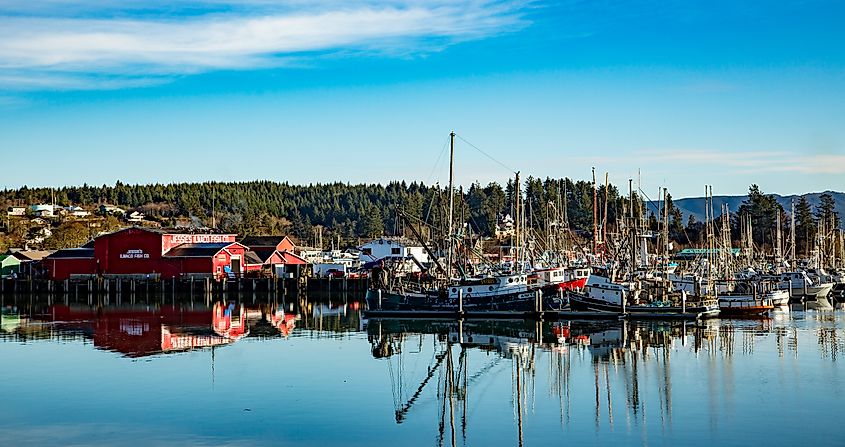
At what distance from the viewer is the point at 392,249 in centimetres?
10131

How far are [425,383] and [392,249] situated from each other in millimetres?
67698

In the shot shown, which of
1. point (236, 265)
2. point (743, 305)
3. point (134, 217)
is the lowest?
point (743, 305)

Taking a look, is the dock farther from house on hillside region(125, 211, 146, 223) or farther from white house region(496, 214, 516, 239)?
house on hillside region(125, 211, 146, 223)

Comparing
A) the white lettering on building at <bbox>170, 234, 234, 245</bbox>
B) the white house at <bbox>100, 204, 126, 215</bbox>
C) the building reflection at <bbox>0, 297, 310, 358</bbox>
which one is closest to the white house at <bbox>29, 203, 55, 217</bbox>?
the white house at <bbox>100, 204, 126, 215</bbox>

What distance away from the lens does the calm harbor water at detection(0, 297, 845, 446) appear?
2516 cm

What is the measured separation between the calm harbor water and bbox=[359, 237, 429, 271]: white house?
46359 millimetres

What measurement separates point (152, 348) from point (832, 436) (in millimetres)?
29138

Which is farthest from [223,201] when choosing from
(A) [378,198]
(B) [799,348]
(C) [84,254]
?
(B) [799,348]

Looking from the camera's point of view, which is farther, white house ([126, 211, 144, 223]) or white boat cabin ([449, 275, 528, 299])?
white house ([126, 211, 144, 223])

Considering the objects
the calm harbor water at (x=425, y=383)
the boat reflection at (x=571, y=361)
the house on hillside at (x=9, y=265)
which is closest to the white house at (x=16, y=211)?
the house on hillside at (x=9, y=265)

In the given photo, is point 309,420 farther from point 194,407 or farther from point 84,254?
point 84,254

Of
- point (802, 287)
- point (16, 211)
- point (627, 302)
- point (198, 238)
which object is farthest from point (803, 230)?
point (16, 211)

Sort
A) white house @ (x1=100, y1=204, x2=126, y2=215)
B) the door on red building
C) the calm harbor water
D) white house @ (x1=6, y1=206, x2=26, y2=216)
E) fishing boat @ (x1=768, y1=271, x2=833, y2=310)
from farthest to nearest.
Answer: white house @ (x1=100, y1=204, x2=126, y2=215) → white house @ (x1=6, y1=206, x2=26, y2=216) → the door on red building → fishing boat @ (x1=768, y1=271, x2=833, y2=310) → the calm harbor water

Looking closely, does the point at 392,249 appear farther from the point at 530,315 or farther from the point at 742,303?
the point at 742,303
